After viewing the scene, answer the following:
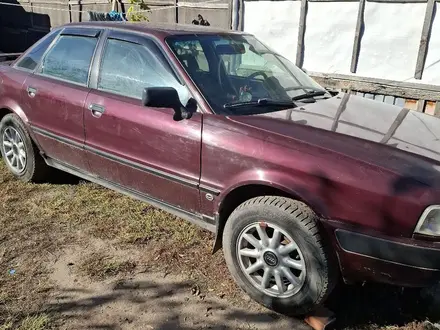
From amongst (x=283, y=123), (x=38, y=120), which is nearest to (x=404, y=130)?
(x=283, y=123)

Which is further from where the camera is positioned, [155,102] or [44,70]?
[44,70]

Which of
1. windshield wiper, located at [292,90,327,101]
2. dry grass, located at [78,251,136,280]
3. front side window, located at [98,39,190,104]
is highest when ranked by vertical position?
front side window, located at [98,39,190,104]

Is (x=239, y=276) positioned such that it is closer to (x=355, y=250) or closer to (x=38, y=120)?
(x=355, y=250)

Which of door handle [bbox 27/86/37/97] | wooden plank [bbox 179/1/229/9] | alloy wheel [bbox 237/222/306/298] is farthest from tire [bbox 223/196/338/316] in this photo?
wooden plank [bbox 179/1/229/9]

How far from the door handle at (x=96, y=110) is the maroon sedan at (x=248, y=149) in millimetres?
12

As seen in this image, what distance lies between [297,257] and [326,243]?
240 mm

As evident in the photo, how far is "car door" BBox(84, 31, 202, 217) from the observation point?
3.25 m

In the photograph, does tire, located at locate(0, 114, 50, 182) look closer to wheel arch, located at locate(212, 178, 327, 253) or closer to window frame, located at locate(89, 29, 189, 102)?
window frame, located at locate(89, 29, 189, 102)

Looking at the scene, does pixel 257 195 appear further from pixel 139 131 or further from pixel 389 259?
pixel 139 131

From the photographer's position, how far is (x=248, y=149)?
9.46 ft

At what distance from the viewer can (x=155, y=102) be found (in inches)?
120

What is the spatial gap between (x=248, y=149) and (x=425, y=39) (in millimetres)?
5428

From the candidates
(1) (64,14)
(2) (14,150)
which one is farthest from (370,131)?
(1) (64,14)

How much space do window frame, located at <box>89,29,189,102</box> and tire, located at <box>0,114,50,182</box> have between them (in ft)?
3.85
